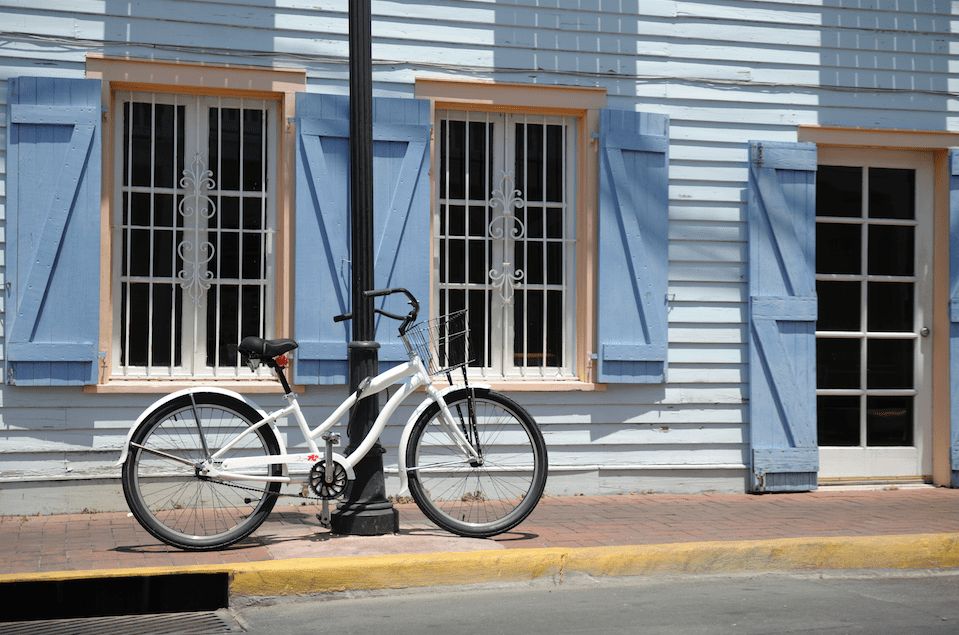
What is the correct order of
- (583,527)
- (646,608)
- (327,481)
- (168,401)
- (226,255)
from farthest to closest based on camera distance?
(226,255) < (583,527) < (327,481) < (168,401) < (646,608)

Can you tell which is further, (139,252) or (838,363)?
(838,363)

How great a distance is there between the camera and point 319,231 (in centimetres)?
611

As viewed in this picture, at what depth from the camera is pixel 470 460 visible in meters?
4.99

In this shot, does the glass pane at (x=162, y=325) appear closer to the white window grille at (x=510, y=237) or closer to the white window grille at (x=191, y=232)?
the white window grille at (x=191, y=232)

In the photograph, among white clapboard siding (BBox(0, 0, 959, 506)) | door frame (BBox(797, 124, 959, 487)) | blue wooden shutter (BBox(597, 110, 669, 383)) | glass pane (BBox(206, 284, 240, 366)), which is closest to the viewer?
white clapboard siding (BBox(0, 0, 959, 506))

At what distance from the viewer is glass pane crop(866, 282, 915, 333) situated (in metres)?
7.16

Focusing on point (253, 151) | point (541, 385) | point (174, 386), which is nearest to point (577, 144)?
point (541, 385)

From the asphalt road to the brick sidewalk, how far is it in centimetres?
38

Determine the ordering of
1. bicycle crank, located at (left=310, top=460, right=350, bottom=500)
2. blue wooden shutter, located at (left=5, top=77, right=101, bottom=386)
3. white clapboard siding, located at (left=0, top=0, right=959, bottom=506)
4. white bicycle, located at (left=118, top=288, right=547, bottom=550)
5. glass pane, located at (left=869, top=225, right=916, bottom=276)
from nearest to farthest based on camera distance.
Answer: white bicycle, located at (left=118, top=288, right=547, bottom=550), bicycle crank, located at (left=310, top=460, right=350, bottom=500), blue wooden shutter, located at (left=5, top=77, right=101, bottom=386), white clapboard siding, located at (left=0, top=0, right=959, bottom=506), glass pane, located at (left=869, top=225, right=916, bottom=276)

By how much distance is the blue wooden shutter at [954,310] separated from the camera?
6.95 m

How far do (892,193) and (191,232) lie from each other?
5.03 metres

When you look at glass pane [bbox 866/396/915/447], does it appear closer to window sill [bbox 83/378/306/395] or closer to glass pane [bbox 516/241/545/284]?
glass pane [bbox 516/241/545/284]

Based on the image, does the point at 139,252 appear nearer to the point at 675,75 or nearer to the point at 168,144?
the point at 168,144

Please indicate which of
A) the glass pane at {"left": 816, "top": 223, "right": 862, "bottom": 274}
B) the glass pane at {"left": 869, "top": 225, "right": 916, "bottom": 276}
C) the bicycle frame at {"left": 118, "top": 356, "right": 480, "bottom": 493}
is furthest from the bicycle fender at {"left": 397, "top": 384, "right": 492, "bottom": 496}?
the glass pane at {"left": 869, "top": 225, "right": 916, "bottom": 276}
